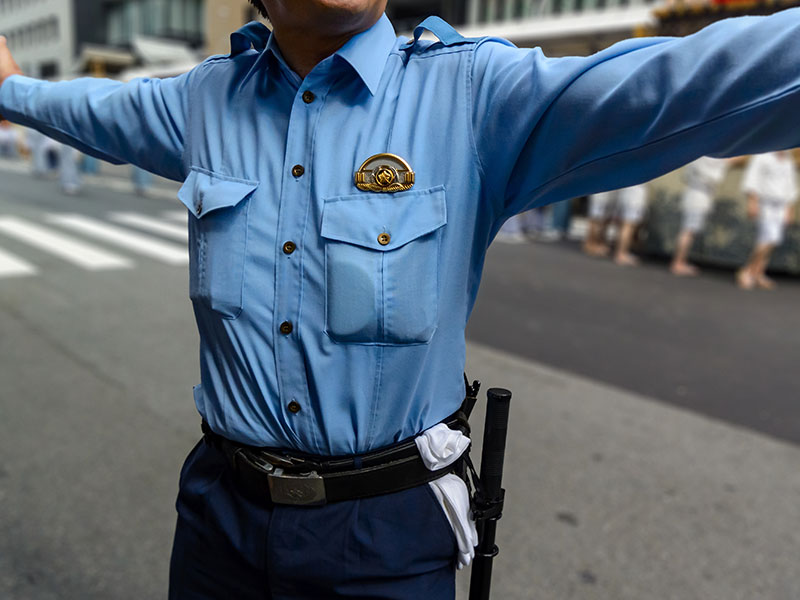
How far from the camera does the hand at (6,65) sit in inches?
67.9

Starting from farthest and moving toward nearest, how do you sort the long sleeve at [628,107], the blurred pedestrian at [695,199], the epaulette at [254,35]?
1. the blurred pedestrian at [695,199]
2. the epaulette at [254,35]
3. the long sleeve at [628,107]

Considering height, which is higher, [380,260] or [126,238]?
[380,260]

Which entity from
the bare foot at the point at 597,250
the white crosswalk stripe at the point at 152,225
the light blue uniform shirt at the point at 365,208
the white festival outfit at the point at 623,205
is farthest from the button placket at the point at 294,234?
the bare foot at the point at 597,250

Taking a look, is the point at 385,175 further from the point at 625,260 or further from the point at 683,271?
the point at 625,260

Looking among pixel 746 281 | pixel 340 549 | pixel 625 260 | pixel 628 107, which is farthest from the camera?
pixel 625 260

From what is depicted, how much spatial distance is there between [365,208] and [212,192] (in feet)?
0.91

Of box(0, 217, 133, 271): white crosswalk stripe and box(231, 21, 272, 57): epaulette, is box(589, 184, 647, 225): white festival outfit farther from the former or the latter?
box(231, 21, 272, 57): epaulette

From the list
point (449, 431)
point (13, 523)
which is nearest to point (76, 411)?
point (13, 523)

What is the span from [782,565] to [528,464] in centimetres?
116

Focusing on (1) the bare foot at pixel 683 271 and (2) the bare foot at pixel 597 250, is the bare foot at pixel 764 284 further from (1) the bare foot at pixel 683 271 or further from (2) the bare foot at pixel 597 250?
(2) the bare foot at pixel 597 250

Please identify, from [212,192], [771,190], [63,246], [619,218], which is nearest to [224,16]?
[63,246]

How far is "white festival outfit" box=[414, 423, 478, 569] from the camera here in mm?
1313

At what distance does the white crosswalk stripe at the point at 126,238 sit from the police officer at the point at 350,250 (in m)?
6.83

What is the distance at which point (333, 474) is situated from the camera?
1.30 meters
